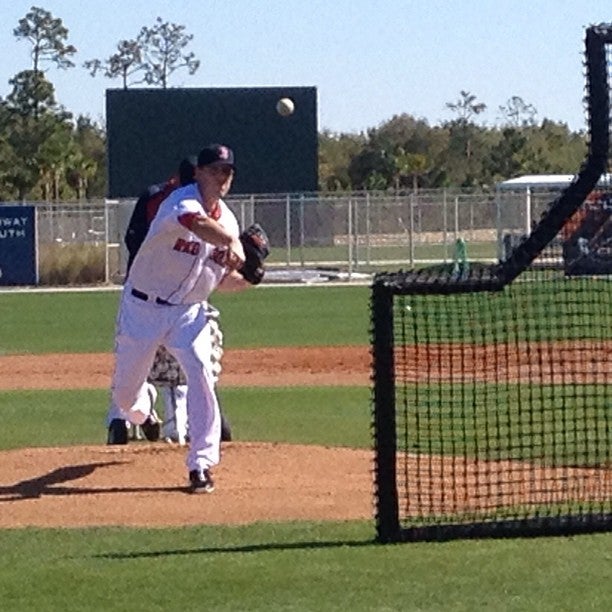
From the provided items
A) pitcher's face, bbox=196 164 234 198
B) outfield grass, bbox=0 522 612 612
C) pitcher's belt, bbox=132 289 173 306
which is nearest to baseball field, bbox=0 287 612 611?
outfield grass, bbox=0 522 612 612

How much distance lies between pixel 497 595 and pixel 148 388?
4.62m

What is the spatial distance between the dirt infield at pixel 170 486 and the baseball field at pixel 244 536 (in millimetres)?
15

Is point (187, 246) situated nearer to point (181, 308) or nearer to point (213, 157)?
point (181, 308)

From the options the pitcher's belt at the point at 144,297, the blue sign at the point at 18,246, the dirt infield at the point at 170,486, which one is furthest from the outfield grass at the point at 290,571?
the blue sign at the point at 18,246

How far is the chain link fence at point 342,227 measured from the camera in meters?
46.1

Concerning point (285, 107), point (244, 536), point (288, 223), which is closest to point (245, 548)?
point (244, 536)

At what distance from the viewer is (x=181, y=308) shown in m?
10.2

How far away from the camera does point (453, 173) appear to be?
87000mm

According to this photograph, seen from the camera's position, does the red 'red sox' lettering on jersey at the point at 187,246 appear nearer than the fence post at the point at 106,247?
Yes

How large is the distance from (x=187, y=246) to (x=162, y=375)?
2.28m

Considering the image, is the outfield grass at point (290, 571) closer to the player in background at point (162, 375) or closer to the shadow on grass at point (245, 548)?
the shadow on grass at point (245, 548)

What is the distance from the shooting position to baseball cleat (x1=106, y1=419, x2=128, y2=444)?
487 inches

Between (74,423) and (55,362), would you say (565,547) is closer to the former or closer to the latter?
(74,423)

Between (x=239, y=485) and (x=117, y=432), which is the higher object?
(x=117, y=432)
